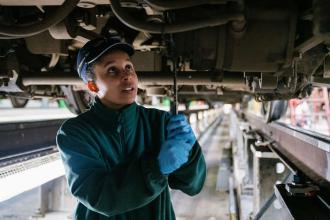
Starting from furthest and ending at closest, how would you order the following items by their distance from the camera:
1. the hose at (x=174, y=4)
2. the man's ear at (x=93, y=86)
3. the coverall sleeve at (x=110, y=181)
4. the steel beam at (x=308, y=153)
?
1. the steel beam at (x=308, y=153)
2. the man's ear at (x=93, y=86)
3. the hose at (x=174, y=4)
4. the coverall sleeve at (x=110, y=181)

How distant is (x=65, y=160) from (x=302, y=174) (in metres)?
1.76

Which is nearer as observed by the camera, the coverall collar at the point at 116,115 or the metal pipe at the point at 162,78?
the coverall collar at the point at 116,115

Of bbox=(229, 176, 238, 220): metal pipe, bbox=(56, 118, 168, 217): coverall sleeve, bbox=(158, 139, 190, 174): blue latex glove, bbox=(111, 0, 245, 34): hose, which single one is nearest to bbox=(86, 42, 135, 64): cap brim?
bbox=(111, 0, 245, 34): hose

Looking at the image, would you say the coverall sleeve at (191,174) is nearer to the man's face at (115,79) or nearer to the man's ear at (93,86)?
the man's face at (115,79)

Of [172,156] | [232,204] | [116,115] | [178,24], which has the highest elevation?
[178,24]

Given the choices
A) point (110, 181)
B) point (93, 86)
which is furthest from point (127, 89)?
point (110, 181)

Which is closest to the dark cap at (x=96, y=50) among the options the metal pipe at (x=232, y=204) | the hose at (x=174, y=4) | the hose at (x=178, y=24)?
the hose at (x=178, y=24)

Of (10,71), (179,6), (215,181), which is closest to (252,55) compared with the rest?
(179,6)

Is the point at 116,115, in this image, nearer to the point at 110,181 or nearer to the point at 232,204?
the point at 110,181

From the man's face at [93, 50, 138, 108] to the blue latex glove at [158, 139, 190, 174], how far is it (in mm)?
304

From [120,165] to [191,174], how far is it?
11.7 inches

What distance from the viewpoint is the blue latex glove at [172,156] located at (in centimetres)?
133

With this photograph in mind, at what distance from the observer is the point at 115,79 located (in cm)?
153

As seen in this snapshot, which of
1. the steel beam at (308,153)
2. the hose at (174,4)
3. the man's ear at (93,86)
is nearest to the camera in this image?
the hose at (174,4)
